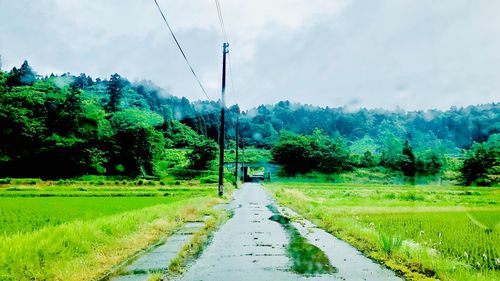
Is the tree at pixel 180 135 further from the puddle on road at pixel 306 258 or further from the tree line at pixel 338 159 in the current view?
the puddle on road at pixel 306 258

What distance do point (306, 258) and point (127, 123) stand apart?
74.7m

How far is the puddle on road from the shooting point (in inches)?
296

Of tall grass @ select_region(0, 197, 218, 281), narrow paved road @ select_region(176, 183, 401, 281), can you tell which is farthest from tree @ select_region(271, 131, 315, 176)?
tall grass @ select_region(0, 197, 218, 281)

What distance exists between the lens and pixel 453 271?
6.98 metres

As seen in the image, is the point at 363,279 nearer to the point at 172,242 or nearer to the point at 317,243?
the point at 317,243

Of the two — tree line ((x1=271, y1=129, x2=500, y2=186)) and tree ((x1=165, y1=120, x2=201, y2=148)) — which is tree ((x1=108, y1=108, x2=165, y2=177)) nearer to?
tree line ((x1=271, y1=129, x2=500, y2=186))

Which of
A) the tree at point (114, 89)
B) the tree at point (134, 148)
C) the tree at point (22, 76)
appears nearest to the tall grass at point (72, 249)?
the tree at point (134, 148)

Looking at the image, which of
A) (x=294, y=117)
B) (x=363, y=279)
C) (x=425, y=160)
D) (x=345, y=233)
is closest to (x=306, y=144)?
(x=425, y=160)

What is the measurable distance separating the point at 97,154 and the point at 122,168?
6125 mm

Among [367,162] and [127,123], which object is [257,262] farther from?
[367,162]

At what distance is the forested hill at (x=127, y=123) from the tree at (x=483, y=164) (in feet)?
11.6

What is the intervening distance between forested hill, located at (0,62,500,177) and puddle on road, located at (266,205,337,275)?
1268 inches

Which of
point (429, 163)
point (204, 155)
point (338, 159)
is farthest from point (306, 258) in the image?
point (429, 163)

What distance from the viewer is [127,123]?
258ft
